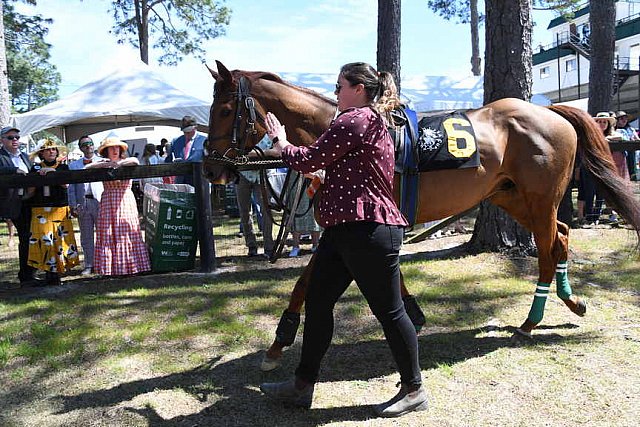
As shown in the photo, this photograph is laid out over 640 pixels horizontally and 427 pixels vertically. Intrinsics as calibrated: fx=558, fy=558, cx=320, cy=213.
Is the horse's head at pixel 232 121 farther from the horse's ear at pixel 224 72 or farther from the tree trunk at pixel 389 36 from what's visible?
the tree trunk at pixel 389 36

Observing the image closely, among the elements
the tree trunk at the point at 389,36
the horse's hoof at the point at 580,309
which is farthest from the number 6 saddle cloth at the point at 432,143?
the tree trunk at the point at 389,36

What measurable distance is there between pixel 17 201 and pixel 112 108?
27.0ft

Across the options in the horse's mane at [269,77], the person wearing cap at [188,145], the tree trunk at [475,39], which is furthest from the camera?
the tree trunk at [475,39]

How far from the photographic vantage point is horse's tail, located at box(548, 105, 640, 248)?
4.78 m

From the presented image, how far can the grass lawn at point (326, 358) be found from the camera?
331 cm

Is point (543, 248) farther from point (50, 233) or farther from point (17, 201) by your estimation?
point (17, 201)

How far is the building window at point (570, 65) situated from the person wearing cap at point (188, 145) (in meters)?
41.5

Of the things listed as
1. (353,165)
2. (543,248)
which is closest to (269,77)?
(353,165)

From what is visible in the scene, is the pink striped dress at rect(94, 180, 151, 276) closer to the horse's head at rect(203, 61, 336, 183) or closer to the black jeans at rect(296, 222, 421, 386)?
the horse's head at rect(203, 61, 336, 183)

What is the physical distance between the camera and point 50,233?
21.5 feet

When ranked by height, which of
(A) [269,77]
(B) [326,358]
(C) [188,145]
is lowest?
(B) [326,358]

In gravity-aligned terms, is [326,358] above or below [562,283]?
below

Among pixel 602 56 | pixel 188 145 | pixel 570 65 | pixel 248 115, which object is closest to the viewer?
pixel 248 115

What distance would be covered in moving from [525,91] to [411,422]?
4.94m
